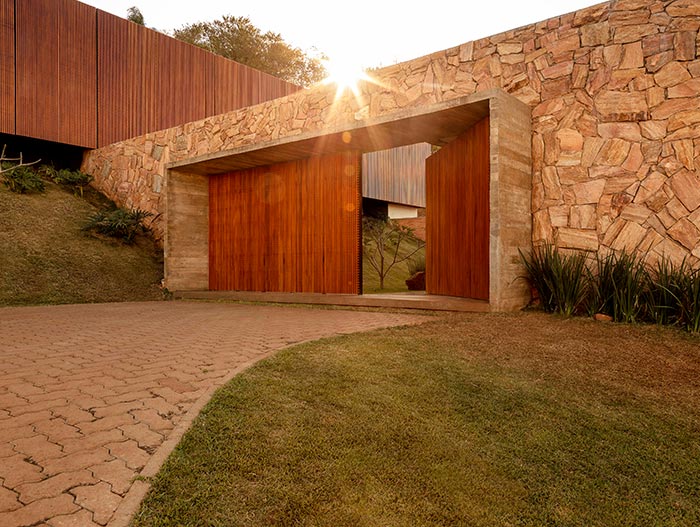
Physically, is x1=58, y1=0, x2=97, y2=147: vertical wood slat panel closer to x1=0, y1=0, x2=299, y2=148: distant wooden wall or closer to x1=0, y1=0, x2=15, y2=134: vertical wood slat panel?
x1=0, y1=0, x2=299, y2=148: distant wooden wall

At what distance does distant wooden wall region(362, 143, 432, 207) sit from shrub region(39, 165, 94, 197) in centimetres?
1016

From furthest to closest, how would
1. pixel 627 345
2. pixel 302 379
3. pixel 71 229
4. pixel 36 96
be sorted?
pixel 36 96
pixel 71 229
pixel 627 345
pixel 302 379

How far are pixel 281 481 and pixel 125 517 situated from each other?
0.62 meters

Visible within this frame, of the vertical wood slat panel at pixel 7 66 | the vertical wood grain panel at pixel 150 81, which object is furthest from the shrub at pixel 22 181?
the vertical wood grain panel at pixel 150 81

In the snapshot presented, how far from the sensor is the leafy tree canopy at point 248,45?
27.3 meters

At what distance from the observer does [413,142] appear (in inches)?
325

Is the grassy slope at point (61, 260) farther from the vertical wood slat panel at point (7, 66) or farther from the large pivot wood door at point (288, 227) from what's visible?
the vertical wood slat panel at point (7, 66)

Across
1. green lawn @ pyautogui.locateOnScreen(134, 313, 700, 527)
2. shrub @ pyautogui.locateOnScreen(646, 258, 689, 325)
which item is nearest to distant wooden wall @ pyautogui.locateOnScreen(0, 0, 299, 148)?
green lawn @ pyautogui.locateOnScreen(134, 313, 700, 527)

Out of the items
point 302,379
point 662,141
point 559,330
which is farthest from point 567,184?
point 302,379

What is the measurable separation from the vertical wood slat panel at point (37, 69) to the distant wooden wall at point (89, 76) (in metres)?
0.02

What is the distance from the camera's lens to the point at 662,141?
550 cm

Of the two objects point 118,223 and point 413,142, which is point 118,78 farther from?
point 413,142

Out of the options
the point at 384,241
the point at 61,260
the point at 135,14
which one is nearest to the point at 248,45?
the point at 135,14

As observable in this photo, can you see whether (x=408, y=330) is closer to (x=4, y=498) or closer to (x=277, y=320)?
(x=277, y=320)
